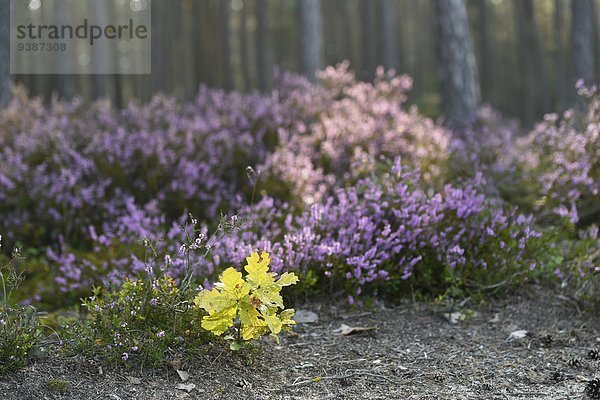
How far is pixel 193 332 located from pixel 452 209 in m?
2.04

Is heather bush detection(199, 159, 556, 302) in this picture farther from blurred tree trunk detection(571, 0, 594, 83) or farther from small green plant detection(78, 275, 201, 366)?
blurred tree trunk detection(571, 0, 594, 83)

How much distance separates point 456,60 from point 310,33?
3.28 meters

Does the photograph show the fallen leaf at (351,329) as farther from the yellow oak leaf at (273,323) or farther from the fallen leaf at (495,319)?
the yellow oak leaf at (273,323)

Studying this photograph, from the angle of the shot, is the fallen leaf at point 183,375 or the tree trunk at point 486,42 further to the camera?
the tree trunk at point 486,42

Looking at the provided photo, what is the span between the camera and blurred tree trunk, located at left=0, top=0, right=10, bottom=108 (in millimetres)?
7676

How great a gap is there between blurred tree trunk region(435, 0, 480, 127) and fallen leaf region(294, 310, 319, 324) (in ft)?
19.9

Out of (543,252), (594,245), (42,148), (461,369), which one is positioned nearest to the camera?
(461,369)

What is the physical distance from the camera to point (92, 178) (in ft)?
19.4

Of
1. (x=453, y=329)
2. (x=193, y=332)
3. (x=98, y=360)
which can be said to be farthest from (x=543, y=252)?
(x=98, y=360)

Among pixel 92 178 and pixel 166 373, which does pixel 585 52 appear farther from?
pixel 166 373

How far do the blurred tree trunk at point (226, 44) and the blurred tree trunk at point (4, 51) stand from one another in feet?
35.5

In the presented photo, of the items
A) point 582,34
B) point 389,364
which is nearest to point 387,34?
point 582,34

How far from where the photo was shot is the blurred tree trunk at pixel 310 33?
11.7 metres

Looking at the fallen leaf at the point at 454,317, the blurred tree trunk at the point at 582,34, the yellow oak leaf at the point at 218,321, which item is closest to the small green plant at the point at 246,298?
the yellow oak leaf at the point at 218,321
